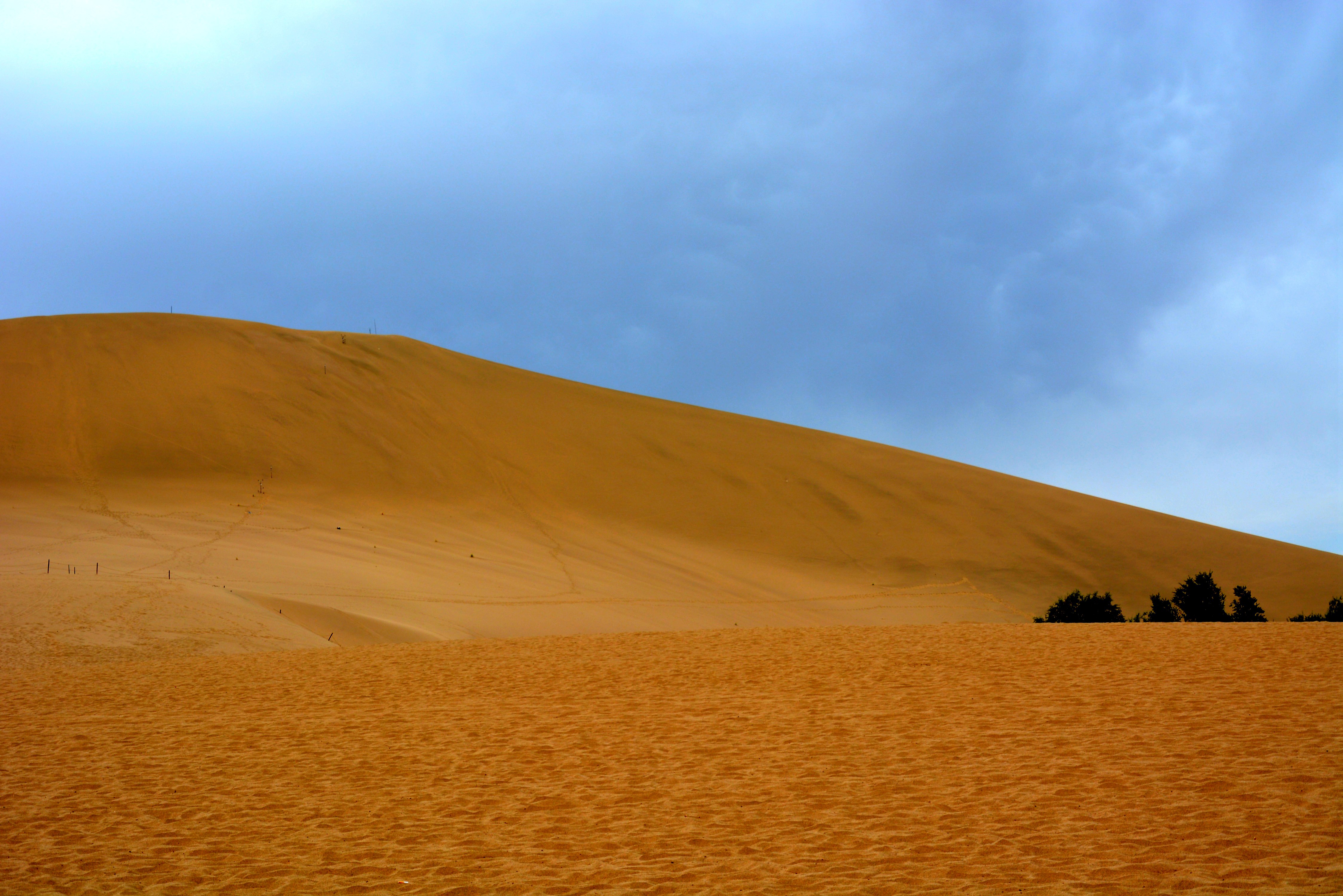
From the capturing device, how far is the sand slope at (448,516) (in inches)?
739

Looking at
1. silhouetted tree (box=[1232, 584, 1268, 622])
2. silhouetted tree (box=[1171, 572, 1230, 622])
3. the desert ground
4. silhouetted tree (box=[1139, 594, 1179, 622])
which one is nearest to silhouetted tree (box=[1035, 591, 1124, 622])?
silhouetted tree (box=[1139, 594, 1179, 622])

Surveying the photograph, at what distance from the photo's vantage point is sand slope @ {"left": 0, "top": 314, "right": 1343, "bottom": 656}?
61.6 feet

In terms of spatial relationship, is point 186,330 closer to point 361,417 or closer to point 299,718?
point 361,417

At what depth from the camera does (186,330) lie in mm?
Answer: 38875

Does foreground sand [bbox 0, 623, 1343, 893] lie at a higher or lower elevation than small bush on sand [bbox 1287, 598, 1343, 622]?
lower

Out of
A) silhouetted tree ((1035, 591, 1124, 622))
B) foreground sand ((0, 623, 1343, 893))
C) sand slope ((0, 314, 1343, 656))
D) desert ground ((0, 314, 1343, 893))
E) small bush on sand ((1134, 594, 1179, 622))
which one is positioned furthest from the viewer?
silhouetted tree ((1035, 591, 1124, 622))

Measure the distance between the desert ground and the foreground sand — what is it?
0.15 feet

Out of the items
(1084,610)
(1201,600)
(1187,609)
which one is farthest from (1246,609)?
(1084,610)

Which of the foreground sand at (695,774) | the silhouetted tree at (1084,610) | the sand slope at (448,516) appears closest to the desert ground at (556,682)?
the foreground sand at (695,774)

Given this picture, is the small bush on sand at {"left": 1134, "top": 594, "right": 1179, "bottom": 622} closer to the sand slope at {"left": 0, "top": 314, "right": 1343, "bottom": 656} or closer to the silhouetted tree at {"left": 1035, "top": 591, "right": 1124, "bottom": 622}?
the silhouetted tree at {"left": 1035, "top": 591, "right": 1124, "bottom": 622}

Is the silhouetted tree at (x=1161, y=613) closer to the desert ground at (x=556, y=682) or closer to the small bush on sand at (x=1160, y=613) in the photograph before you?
the small bush on sand at (x=1160, y=613)

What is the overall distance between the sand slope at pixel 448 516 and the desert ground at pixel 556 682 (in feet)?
0.58

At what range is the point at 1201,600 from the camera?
26.0 meters

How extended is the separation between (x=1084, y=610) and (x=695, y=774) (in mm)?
20393
